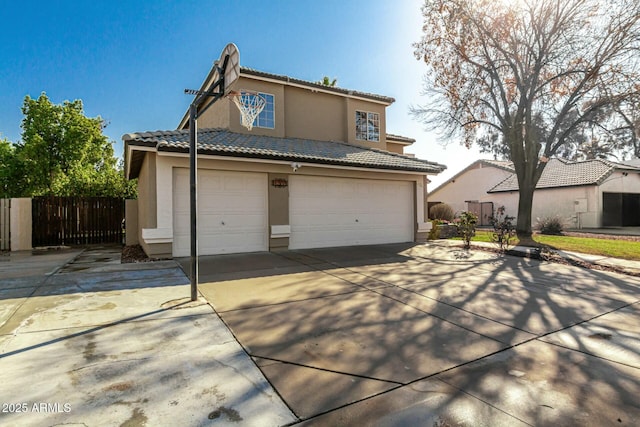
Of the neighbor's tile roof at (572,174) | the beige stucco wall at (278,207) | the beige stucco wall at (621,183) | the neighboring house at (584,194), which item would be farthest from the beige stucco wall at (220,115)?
the beige stucco wall at (621,183)

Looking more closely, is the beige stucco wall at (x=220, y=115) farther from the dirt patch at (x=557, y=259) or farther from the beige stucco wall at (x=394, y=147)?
the dirt patch at (x=557, y=259)

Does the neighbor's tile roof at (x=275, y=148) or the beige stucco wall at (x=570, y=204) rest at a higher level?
the neighbor's tile roof at (x=275, y=148)

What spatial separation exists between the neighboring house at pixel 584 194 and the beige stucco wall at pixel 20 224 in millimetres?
28673

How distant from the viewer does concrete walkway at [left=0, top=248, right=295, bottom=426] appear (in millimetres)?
2326

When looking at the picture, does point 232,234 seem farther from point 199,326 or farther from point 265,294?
point 199,326

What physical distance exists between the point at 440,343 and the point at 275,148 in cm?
841

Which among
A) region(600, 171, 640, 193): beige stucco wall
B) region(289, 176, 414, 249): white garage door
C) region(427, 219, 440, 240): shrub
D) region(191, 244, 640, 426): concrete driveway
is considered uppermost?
region(600, 171, 640, 193): beige stucco wall

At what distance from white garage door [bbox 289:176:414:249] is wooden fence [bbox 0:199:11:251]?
10262 mm

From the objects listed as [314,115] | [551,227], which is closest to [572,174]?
[551,227]

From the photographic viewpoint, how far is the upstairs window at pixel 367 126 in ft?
50.9

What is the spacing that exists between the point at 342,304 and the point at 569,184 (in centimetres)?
2459

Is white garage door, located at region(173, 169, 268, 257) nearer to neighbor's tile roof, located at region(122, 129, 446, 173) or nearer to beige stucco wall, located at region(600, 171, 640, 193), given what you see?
neighbor's tile roof, located at region(122, 129, 446, 173)

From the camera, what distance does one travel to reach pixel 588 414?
7.86 feet

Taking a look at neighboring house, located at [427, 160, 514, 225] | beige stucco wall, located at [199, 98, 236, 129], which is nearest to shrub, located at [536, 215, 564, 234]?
neighboring house, located at [427, 160, 514, 225]
